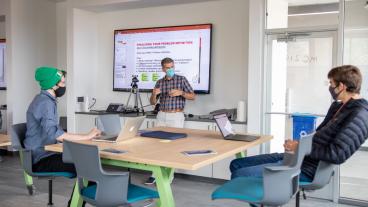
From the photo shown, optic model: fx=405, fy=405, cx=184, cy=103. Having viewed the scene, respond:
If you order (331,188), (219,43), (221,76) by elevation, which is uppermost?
(219,43)

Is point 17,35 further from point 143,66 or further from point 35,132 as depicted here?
point 35,132

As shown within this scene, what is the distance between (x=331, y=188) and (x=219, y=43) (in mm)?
2332

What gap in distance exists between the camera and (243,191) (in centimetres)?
269

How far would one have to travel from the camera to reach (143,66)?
6.07 m

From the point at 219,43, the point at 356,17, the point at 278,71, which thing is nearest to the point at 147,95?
the point at 219,43

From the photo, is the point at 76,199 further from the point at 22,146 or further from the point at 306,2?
the point at 306,2

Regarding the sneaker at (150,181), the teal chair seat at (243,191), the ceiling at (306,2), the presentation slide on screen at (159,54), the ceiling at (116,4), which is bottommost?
the sneaker at (150,181)

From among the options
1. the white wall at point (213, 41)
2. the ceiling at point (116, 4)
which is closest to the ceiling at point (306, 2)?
the white wall at point (213, 41)

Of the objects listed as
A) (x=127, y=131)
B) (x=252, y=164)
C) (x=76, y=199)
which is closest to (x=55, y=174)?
(x=76, y=199)

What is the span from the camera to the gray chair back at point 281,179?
247 cm

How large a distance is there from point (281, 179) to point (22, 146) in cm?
236

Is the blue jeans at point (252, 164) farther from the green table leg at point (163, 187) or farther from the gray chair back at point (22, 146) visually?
the gray chair back at point (22, 146)

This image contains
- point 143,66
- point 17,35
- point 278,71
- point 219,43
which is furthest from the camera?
point 17,35

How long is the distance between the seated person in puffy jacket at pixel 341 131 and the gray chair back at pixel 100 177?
1.01 m
